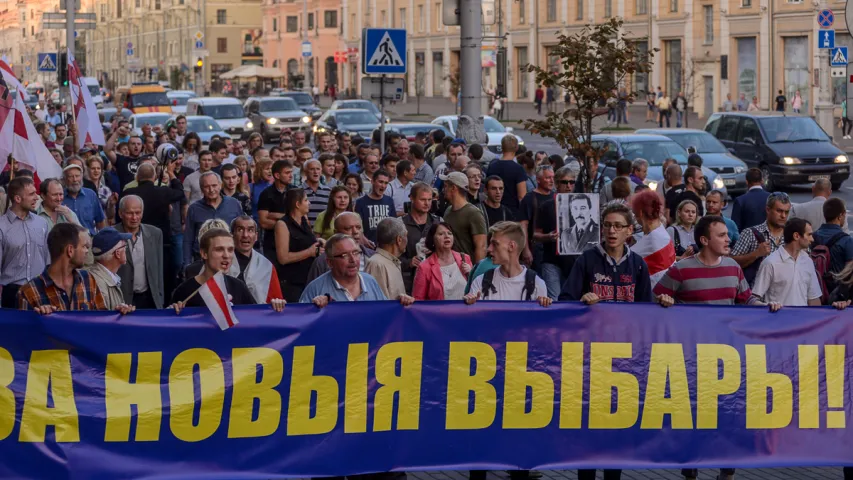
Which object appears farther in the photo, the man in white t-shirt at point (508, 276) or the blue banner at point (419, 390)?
the man in white t-shirt at point (508, 276)

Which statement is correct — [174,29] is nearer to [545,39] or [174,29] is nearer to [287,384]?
[545,39]

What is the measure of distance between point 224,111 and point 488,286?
126ft

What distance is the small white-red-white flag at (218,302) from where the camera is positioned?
7.62 meters

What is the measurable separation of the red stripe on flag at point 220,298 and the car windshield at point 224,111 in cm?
3817

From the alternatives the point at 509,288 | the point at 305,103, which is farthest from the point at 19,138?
the point at 305,103

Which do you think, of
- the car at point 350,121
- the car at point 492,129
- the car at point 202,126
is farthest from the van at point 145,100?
the car at point 492,129

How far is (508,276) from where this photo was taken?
8.31 meters

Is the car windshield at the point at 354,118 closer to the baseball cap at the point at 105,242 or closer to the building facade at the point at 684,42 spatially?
the building facade at the point at 684,42

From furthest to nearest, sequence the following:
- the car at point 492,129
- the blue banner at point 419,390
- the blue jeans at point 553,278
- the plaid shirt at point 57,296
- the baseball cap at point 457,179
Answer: the car at point 492,129 → the blue jeans at point 553,278 → the baseball cap at point 457,179 → the plaid shirt at point 57,296 → the blue banner at point 419,390

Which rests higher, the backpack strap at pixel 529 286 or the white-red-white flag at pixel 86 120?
the white-red-white flag at pixel 86 120

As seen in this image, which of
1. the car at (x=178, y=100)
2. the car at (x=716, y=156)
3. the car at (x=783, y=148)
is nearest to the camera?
the car at (x=716, y=156)

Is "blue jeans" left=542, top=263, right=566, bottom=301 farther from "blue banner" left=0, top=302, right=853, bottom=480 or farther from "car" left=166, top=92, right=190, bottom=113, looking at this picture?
"car" left=166, top=92, right=190, bottom=113

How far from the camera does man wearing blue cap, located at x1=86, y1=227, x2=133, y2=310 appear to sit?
8555 millimetres

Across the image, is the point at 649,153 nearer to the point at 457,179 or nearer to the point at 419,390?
the point at 457,179
